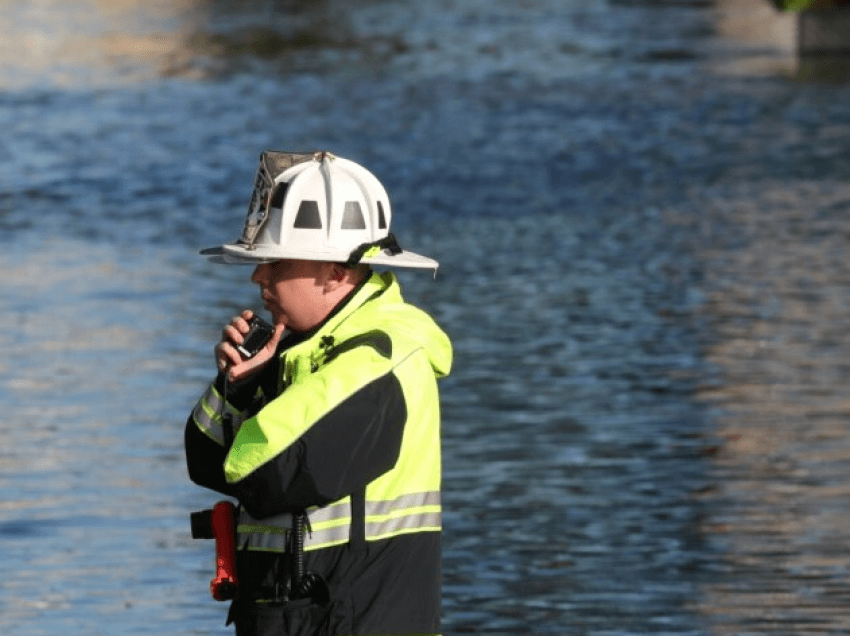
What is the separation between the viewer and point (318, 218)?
4996mm

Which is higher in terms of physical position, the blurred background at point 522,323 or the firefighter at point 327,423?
the firefighter at point 327,423

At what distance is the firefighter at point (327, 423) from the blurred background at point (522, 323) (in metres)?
3.98

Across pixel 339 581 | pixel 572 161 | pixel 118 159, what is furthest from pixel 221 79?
pixel 339 581

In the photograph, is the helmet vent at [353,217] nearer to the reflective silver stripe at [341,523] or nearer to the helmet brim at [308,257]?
the helmet brim at [308,257]

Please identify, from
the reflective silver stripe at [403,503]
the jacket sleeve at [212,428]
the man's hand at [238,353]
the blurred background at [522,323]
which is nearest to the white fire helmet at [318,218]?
the man's hand at [238,353]

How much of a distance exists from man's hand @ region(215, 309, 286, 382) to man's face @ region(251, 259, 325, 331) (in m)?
0.05

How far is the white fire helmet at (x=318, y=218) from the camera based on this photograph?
16.3ft

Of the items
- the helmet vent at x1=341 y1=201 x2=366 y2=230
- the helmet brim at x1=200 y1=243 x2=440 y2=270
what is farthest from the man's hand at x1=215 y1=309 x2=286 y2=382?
the helmet vent at x1=341 y1=201 x2=366 y2=230

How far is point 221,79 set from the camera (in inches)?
1537

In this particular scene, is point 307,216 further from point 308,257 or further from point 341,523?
point 341,523

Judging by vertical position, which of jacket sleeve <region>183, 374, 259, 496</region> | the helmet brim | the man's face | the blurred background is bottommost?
the blurred background

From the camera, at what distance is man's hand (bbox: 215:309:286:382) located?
197 inches

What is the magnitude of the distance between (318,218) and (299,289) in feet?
0.45

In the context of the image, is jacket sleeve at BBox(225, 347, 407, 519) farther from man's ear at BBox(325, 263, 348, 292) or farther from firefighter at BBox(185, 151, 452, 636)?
man's ear at BBox(325, 263, 348, 292)
